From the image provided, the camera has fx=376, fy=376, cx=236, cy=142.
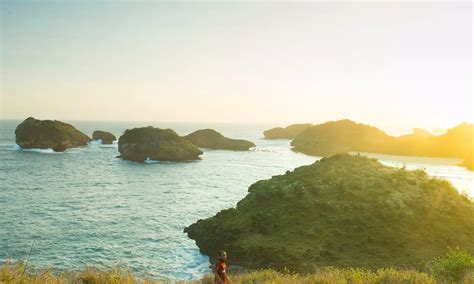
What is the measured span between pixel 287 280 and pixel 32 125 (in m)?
150

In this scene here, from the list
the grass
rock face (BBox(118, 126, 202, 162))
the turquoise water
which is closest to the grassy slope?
rock face (BBox(118, 126, 202, 162))

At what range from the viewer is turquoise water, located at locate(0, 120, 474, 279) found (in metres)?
32.5

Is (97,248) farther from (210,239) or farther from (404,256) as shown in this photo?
(404,256)

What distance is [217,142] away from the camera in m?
178

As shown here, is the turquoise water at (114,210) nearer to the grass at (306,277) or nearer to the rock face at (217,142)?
the grass at (306,277)

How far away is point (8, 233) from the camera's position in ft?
128

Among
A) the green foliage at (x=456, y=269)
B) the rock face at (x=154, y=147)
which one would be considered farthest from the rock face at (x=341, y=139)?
the green foliage at (x=456, y=269)

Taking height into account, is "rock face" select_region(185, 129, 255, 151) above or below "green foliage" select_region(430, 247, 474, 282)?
above

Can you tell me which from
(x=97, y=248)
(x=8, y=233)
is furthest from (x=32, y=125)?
(x=97, y=248)

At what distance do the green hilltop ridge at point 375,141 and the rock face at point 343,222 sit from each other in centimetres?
10260

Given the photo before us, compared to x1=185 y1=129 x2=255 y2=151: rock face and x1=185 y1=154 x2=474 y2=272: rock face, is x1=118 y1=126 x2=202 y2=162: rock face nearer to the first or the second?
x1=185 y1=129 x2=255 y2=151: rock face

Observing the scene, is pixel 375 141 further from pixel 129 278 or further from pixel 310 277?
pixel 129 278

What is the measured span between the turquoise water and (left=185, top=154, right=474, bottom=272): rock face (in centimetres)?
431

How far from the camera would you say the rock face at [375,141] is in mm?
142625
